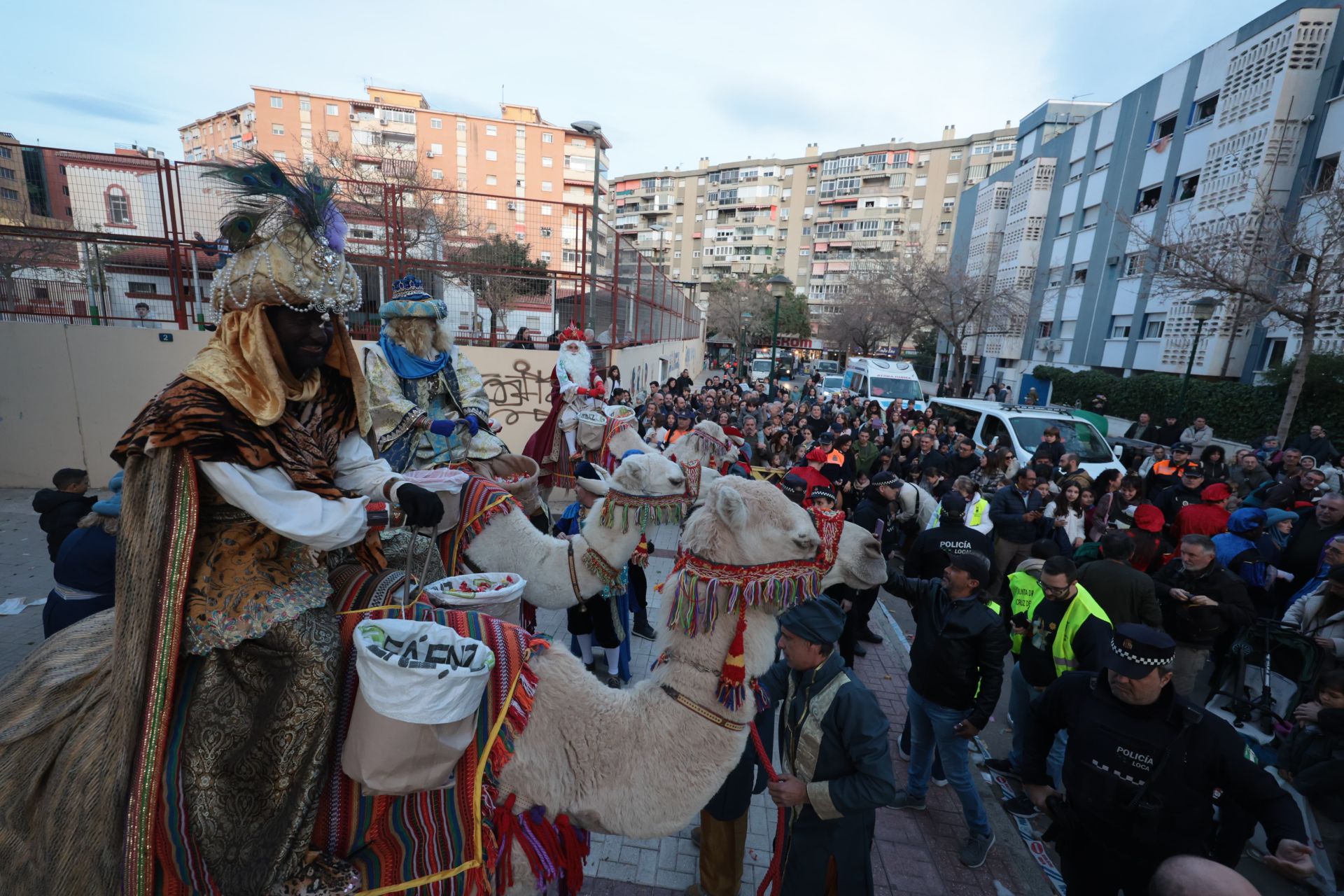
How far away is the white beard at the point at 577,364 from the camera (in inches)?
332

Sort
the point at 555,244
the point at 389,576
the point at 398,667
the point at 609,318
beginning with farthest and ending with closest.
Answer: the point at 609,318, the point at 555,244, the point at 389,576, the point at 398,667

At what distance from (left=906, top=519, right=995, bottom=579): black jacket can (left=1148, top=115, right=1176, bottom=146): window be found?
1214 inches

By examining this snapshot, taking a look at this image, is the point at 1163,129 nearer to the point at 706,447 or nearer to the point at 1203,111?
the point at 1203,111

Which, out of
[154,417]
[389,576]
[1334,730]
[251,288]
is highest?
[251,288]

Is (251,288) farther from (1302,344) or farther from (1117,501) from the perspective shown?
(1302,344)

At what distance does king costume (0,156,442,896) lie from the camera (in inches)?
76.2

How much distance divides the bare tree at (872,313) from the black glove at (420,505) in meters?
32.3

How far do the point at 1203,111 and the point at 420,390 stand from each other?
33397mm

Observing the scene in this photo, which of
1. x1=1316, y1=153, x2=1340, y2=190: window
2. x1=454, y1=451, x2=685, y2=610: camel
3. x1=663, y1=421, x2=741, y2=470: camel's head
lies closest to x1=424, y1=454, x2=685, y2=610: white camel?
x1=454, y1=451, x2=685, y2=610: camel

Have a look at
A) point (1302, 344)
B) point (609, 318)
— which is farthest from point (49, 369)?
point (1302, 344)

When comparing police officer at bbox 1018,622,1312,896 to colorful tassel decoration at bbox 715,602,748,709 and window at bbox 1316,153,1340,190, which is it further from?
window at bbox 1316,153,1340,190

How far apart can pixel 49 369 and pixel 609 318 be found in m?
10.4

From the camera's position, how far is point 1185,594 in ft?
16.8

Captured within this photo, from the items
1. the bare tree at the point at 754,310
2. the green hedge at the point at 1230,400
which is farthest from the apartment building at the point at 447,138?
the green hedge at the point at 1230,400
